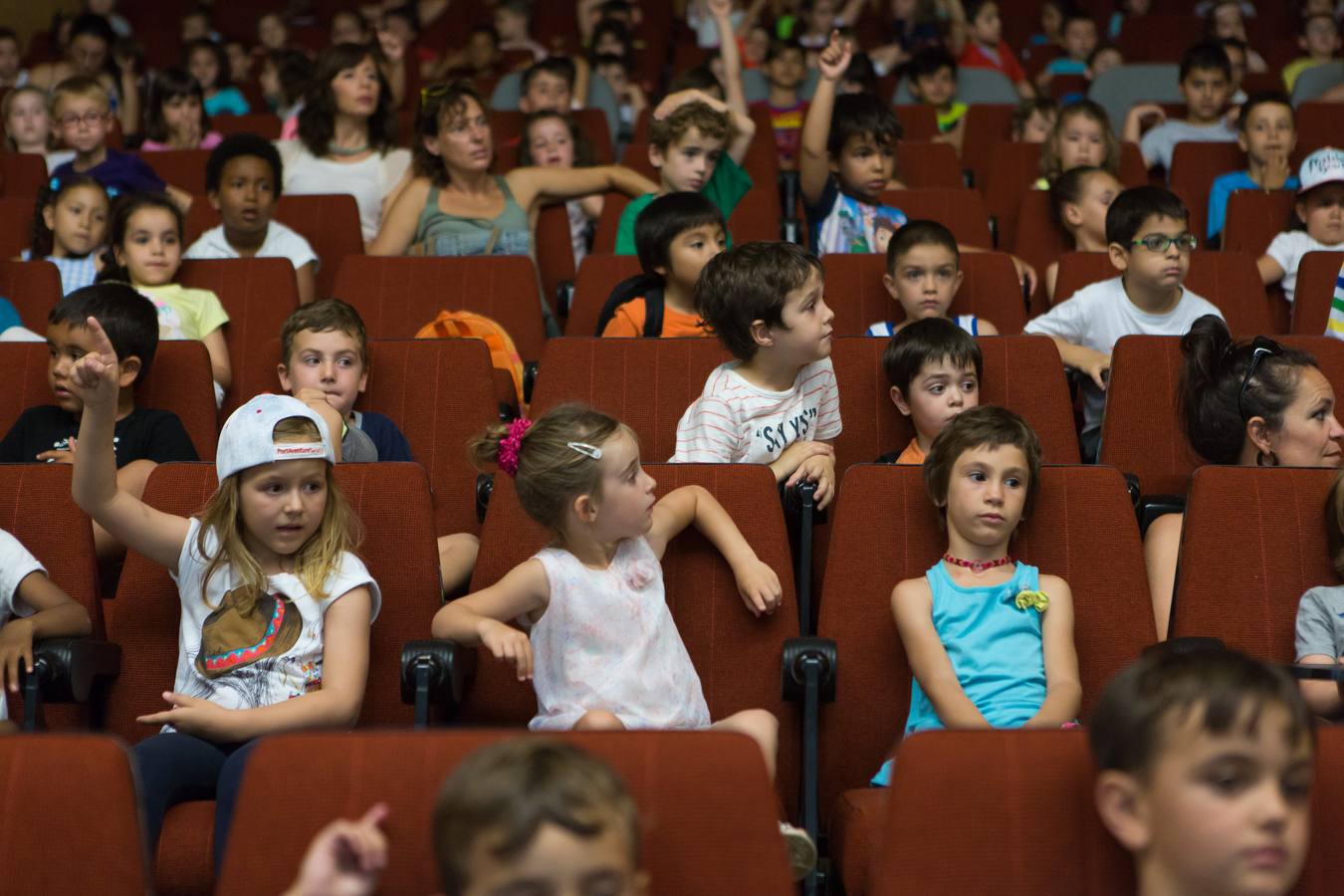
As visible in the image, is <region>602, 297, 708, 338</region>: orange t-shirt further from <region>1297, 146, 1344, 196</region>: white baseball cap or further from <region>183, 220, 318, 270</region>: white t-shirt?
<region>1297, 146, 1344, 196</region>: white baseball cap

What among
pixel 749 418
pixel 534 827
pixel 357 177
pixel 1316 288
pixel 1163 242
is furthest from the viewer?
pixel 357 177

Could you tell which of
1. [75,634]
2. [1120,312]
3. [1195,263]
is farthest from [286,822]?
[1195,263]

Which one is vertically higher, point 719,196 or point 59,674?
point 719,196

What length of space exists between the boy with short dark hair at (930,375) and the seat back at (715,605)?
50cm

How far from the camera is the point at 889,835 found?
149 centimetres

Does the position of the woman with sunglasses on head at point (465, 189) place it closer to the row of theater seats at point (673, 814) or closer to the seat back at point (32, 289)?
the seat back at point (32, 289)

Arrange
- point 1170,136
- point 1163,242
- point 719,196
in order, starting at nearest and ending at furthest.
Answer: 1. point 1163,242
2. point 719,196
3. point 1170,136

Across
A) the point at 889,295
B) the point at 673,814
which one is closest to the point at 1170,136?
the point at 889,295

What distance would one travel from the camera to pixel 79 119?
4.45 meters

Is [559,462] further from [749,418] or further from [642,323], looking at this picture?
[642,323]

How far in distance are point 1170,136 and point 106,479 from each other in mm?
3981

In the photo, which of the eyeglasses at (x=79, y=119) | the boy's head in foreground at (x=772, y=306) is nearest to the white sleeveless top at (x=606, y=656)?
the boy's head in foreground at (x=772, y=306)

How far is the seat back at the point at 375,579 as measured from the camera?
219cm

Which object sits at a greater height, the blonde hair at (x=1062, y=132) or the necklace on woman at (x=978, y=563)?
the blonde hair at (x=1062, y=132)
